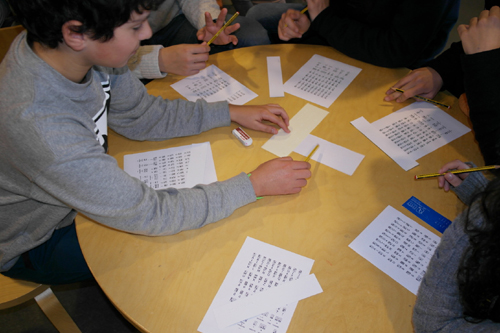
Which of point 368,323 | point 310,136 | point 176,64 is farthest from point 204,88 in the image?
point 368,323

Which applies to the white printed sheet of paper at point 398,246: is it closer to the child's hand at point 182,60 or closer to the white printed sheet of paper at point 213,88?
the white printed sheet of paper at point 213,88

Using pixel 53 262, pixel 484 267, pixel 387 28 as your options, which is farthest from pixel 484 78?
pixel 53 262

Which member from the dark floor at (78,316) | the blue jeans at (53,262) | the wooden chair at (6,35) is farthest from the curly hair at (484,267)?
the wooden chair at (6,35)

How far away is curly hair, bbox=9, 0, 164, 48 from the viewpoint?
66 centimetres

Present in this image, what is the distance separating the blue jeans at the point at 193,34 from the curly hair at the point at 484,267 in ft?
4.28

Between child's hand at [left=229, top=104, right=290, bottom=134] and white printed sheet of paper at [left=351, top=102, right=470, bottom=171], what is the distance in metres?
0.24

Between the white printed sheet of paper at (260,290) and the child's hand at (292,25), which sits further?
the child's hand at (292,25)

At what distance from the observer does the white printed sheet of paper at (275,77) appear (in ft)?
4.03

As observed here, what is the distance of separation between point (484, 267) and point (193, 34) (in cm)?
164

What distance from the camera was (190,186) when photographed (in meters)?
0.95

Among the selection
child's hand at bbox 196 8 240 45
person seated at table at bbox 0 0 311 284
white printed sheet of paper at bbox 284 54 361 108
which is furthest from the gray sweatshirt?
child's hand at bbox 196 8 240 45

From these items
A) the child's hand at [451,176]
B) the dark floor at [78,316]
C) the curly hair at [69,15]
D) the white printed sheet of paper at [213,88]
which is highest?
the curly hair at [69,15]

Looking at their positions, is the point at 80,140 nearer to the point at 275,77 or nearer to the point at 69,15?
the point at 69,15

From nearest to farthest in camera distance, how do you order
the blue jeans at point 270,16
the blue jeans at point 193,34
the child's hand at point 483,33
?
the child's hand at point 483,33 < the blue jeans at point 193,34 < the blue jeans at point 270,16
